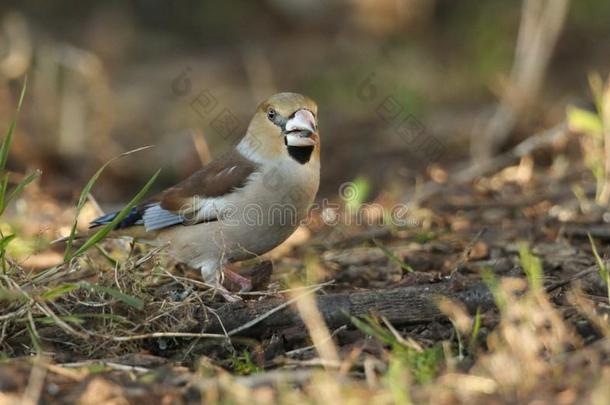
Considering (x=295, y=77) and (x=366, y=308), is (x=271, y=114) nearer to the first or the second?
(x=366, y=308)

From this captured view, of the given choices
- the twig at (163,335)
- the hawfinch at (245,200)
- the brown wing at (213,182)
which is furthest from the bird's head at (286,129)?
the twig at (163,335)

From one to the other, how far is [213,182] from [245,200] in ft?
0.93

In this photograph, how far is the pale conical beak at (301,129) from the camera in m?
4.71

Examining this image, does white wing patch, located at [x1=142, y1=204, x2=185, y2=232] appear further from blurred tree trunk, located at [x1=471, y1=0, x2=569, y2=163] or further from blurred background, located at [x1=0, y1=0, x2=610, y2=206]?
blurred tree trunk, located at [x1=471, y1=0, x2=569, y2=163]

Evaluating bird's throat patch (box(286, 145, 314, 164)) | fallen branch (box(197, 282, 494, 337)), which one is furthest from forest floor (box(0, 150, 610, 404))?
bird's throat patch (box(286, 145, 314, 164))

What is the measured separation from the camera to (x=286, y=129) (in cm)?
480

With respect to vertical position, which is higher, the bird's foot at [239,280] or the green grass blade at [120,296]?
the green grass blade at [120,296]

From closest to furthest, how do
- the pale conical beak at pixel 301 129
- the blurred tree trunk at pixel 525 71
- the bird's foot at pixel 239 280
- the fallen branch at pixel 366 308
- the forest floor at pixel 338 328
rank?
the forest floor at pixel 338 328, the fallen branch at pixel 366 308, the bird's foot at pixel 239 280, the pale conical beak at pixel 301 129, the blurred tree trunk at pixel 525 71

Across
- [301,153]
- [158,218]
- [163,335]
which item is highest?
[301,153]

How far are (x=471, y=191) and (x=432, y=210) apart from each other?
18.8 inches

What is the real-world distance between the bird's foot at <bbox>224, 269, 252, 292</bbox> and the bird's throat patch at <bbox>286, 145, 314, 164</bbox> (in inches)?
26.0

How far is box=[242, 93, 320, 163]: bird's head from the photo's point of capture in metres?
4.73

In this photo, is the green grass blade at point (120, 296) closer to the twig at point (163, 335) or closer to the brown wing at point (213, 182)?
the twig at point (163, 335)

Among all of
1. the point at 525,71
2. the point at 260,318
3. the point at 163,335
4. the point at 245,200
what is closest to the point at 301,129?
the point at 245,200
